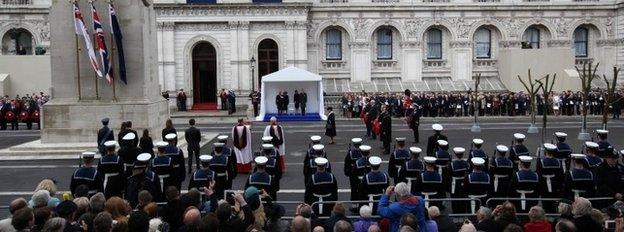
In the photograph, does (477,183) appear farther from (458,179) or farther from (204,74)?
(204,74)

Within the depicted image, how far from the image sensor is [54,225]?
26.0 feet

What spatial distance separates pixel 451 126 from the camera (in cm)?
3478

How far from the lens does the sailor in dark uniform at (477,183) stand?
1291 cm

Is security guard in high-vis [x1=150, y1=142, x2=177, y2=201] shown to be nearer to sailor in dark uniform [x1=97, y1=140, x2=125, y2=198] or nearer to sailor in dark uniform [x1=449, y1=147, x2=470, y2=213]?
sailor in dark uniform [x1=97, y1=140, x2=125, y2=198]

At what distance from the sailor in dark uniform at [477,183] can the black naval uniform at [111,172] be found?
686 cm

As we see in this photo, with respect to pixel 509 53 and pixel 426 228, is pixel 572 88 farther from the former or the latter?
pixel 426 228

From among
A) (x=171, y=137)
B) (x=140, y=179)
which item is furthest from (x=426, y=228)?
(x=171, y=137)

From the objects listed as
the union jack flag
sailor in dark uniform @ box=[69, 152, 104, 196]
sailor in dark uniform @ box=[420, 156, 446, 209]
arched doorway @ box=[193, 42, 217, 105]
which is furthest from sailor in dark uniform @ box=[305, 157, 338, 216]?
arched doorway @ box=[193, 42, 217, 105]

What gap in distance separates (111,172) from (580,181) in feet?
Result: 29.4

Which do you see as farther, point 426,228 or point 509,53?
point 509,53

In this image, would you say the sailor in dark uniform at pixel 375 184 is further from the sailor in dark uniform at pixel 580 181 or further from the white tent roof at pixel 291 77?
the white tent roof at pixel 291 77

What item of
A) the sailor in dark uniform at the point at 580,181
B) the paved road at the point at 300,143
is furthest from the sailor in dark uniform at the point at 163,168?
the sailor in dark uniform at the point at 580,181

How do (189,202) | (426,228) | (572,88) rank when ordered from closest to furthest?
1. (426,228)
2. (189,202)
3. (572,88)

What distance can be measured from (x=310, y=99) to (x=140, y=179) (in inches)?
1146
